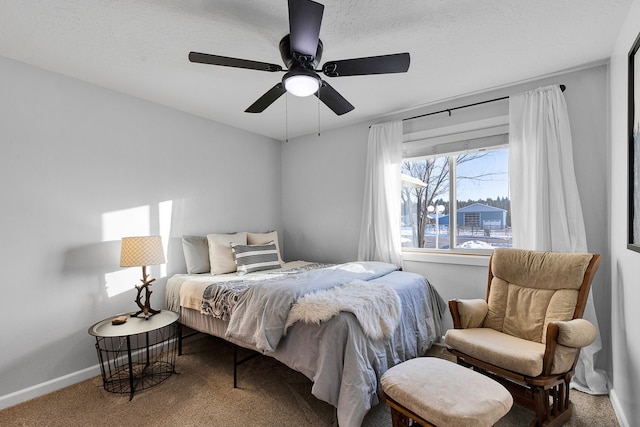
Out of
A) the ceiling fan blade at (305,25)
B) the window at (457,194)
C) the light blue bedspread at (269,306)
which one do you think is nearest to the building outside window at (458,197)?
the window at (457,194)

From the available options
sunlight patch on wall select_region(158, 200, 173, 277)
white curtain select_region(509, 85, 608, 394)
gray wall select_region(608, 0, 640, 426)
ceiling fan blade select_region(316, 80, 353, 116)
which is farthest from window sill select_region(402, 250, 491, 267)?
sunlight patch on wall select_region(158, 200, 173, 277)

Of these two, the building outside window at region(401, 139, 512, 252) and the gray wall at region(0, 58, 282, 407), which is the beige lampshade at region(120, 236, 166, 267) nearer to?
the gray wall at region(0, 58, 282, 407)

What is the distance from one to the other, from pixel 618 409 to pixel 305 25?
302cm

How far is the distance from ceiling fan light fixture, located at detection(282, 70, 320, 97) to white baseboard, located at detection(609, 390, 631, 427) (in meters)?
2.72

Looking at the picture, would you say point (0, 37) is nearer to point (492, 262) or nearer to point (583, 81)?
point (492, 262)

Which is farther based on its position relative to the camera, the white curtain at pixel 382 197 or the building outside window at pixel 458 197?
the white curtain at pixel 382 197

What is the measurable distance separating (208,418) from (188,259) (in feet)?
5.27

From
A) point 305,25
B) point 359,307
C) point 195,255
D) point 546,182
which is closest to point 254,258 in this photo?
point 195,255

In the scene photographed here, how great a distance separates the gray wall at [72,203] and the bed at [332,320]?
28.2 inches

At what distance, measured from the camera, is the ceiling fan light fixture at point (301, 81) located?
174cm

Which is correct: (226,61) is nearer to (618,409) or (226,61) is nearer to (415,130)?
(415,130)

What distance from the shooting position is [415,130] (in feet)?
11.0

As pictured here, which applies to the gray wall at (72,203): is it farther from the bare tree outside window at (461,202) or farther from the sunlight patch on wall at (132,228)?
the bare tree outside window at (461,202)

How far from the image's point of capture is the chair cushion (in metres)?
1.77
